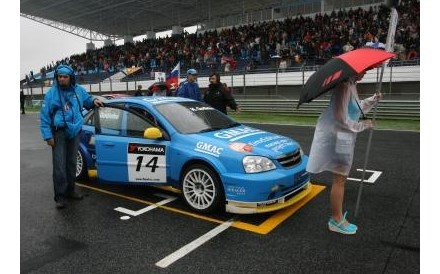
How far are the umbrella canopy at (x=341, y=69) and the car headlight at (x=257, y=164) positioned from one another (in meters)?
0.94

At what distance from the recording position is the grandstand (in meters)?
19.6

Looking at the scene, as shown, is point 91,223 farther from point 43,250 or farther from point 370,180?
point 370,180

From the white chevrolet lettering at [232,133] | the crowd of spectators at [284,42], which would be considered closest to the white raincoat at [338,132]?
the white chevrolet lettering at [232,133]

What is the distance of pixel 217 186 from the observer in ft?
15.2

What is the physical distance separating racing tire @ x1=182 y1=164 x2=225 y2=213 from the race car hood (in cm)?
38

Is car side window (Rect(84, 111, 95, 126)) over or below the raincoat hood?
below

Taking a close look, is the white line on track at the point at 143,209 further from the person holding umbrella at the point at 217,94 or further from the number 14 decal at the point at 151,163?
the person holding umbrella at the point at 217,94

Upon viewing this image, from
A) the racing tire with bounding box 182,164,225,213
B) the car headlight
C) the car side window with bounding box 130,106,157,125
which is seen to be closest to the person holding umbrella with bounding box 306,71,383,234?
the car headlight

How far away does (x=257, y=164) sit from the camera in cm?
456

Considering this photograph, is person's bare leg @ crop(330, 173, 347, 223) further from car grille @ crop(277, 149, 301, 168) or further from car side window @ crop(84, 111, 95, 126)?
car side window @ crop(84, 111, 95, 126)

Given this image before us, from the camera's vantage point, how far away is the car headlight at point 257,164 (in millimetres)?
4527

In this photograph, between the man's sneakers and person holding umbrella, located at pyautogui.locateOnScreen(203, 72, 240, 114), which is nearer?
the man's sneakers

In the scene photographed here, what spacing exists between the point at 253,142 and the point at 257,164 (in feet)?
1.42

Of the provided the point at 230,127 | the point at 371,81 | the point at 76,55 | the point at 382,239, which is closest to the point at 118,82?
the point at 371,81
